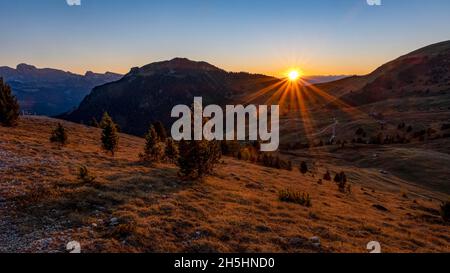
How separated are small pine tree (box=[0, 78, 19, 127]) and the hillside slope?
1863cm

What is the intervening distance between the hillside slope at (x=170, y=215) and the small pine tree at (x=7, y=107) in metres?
18.6

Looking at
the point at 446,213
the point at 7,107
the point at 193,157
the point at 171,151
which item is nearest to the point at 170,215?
the point at 193,157

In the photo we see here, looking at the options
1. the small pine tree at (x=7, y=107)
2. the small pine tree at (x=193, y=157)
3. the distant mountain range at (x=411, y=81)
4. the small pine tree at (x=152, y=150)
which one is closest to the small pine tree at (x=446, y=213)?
the small pine tree at (x=193, y=157)

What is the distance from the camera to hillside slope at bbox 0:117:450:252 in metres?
12.2

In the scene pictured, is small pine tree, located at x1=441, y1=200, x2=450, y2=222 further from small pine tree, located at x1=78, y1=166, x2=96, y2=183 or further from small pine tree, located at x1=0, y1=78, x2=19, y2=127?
small pine tree, located at x1=0, y1=78, x2=19, y2=127

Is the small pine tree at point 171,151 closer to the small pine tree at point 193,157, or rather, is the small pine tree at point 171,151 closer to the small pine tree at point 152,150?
the small pine tree at point 152,150

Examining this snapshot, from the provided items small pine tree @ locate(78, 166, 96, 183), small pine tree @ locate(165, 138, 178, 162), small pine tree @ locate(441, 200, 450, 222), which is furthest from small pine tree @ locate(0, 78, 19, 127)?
small pine tree @ locate(441, 200, 450, 222)

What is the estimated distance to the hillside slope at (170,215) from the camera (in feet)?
40.1
